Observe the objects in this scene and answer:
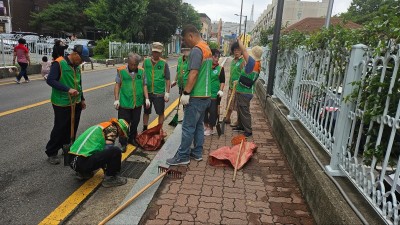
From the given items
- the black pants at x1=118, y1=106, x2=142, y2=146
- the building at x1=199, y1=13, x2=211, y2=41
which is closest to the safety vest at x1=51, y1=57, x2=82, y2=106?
the black pants at x1=118, y1=106, x2=142, y2=146

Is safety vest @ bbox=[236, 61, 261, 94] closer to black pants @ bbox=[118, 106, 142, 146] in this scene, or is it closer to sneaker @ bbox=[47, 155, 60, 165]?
black pants @ bbox=[118, 106, 142, 146]

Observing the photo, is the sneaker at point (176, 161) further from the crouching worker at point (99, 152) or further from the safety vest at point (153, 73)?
the safety vest at point (153, 73)

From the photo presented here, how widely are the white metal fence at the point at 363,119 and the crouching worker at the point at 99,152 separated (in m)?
2.40

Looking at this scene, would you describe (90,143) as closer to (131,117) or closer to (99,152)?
(99,152)

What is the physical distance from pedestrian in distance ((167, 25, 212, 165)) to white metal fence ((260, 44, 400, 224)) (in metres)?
1.49

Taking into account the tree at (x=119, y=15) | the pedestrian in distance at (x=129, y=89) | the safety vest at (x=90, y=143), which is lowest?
the safety vest at (x=90, y=143)

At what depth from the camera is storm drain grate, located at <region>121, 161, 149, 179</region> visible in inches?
158

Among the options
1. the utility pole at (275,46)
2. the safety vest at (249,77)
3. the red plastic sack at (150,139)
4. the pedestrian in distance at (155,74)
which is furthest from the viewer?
the utility pole at (275,46)

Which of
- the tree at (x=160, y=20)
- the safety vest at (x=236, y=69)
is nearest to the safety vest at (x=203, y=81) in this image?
the safety vest at (x=236, y=69)

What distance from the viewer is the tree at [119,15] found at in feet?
84.8

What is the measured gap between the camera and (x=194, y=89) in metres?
4.00

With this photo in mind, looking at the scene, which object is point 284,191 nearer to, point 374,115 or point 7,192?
point 374,115

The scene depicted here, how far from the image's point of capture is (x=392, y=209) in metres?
2.05

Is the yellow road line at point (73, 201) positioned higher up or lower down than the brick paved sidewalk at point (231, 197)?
lower down
